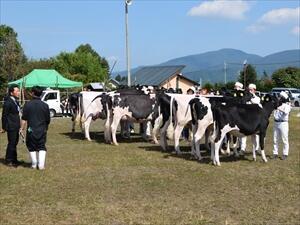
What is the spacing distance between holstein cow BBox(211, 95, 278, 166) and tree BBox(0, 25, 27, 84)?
171ft

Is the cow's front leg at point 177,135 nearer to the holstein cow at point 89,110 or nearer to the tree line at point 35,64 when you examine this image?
the holstein cow at point 89,110

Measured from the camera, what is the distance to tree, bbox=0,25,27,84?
62.0 meters

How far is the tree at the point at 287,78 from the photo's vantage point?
68688mm

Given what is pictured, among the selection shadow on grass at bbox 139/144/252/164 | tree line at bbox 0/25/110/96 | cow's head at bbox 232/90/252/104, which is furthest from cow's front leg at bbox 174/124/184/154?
tree line at bbox 0/25/110/96

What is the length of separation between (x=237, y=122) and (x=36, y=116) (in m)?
4.95

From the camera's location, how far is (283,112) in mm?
13789

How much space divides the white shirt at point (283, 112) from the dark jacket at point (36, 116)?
625 cm

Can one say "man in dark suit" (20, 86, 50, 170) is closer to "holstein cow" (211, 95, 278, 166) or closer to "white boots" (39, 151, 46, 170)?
"white boots" (39, 151, 46, 170)

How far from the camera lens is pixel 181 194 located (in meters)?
9.81

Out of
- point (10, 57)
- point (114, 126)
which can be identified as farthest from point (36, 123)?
point (10, 57)

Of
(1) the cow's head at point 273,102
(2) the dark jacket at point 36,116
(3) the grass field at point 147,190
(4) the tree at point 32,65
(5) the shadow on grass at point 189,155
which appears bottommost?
(3) the grass field at point 147,190

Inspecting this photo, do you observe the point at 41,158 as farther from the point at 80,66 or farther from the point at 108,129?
the point at 80,66

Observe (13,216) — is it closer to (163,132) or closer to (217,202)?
(217,202)

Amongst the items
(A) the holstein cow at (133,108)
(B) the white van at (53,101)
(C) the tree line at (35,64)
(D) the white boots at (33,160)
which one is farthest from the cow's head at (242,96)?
(C) the tree line at (35,64)
